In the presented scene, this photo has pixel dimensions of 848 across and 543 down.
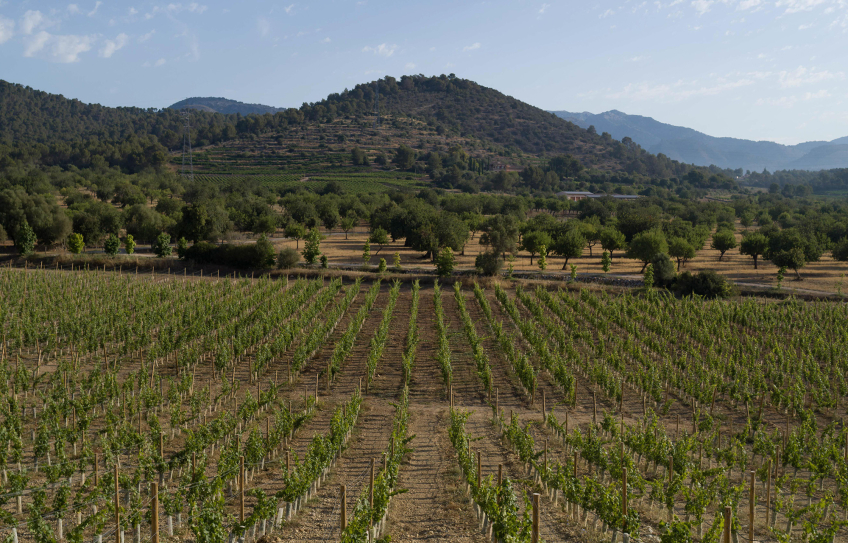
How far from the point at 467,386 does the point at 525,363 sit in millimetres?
2307

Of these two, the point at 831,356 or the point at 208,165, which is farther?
the point at 208,165

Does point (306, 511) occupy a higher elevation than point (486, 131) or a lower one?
lower

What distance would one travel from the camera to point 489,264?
43625 millimetres

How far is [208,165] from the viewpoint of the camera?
131m

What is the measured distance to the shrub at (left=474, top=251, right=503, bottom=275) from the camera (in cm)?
4359

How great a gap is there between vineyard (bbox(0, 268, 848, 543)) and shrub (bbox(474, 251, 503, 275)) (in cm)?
834

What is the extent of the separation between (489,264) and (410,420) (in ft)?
89.9

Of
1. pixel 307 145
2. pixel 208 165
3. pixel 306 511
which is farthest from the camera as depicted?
pixel 307 145

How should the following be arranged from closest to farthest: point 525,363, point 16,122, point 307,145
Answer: point 525,363
point 307,145
point 16,122

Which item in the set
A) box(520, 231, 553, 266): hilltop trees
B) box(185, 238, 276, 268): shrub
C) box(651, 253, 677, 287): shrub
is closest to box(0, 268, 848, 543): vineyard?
box(651, 253, 677, 287): shrub

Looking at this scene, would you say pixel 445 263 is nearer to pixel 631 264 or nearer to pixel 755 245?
pixel 631 264

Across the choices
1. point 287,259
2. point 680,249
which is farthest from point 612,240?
point 287,259

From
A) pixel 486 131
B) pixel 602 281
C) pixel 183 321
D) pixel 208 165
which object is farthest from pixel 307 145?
pixel 183 321

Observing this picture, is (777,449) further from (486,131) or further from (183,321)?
(486,131)
